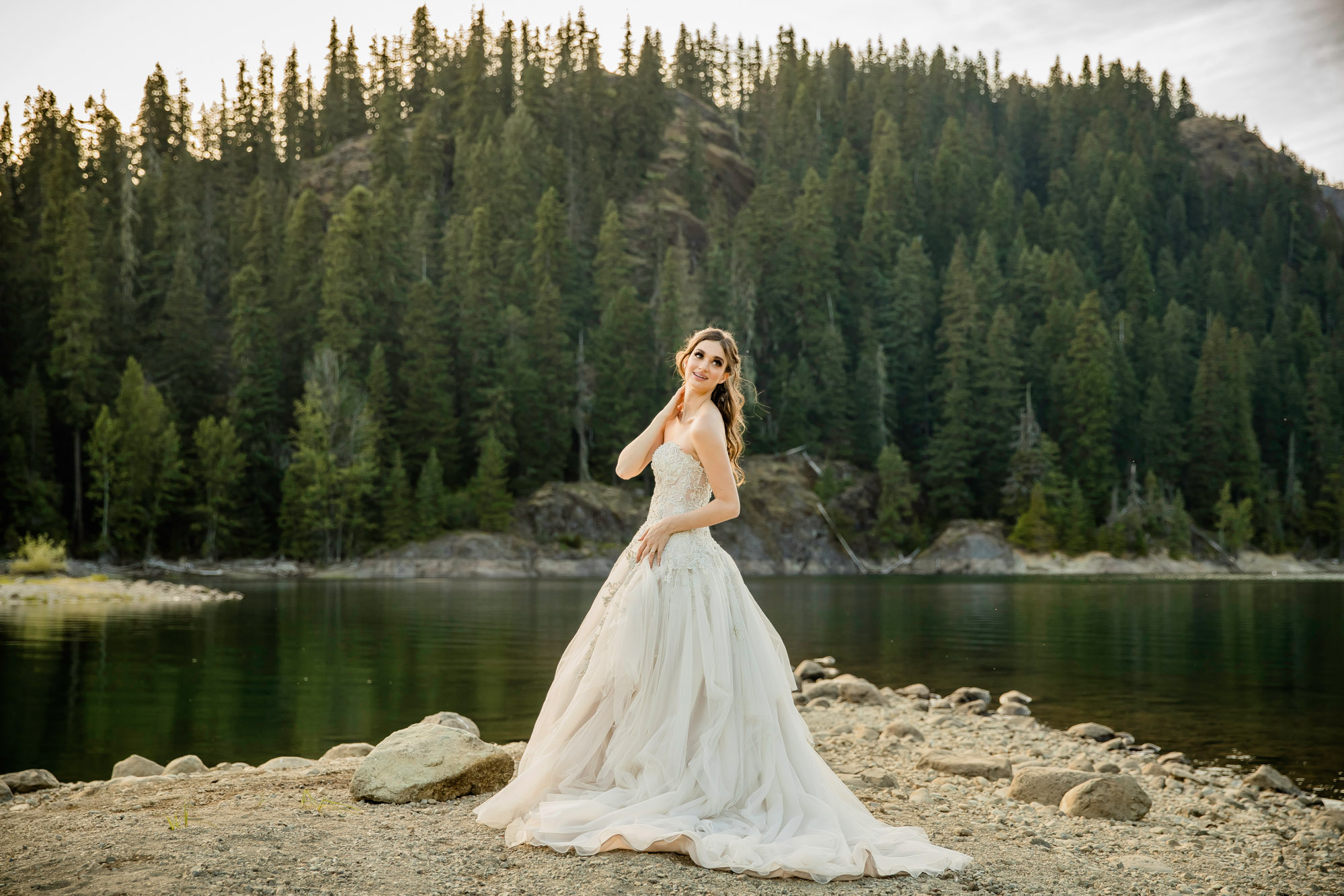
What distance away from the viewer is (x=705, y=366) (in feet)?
20.9

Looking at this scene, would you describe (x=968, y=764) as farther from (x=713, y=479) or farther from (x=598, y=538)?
(x=598, y=538)

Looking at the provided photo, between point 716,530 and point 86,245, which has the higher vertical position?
point 86,245

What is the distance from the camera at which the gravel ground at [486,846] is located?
16.2 ft

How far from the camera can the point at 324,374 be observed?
6269 centimetres

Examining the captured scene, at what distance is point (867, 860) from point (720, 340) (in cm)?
315

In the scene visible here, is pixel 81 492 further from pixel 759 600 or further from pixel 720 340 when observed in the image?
pixel 720 340

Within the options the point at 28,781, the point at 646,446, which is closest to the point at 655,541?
the point at 646,446

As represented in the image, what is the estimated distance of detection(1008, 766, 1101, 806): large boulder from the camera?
29.2 ft

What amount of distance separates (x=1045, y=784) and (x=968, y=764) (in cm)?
136

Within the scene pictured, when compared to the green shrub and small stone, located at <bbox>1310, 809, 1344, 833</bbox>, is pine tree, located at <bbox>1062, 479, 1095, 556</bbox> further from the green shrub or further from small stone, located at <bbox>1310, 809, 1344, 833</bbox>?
small stone, located at <bbox>1310, 809, 1344, 833</bbox>

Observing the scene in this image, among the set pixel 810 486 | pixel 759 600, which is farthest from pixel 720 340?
pixel 810 486

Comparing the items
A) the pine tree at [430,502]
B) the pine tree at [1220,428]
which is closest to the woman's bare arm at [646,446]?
the pine tree at [430,502]

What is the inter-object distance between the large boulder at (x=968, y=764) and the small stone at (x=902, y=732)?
6.32 ft

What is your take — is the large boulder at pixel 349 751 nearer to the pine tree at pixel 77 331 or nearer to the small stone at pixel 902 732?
the small stone at pixel 902 732
